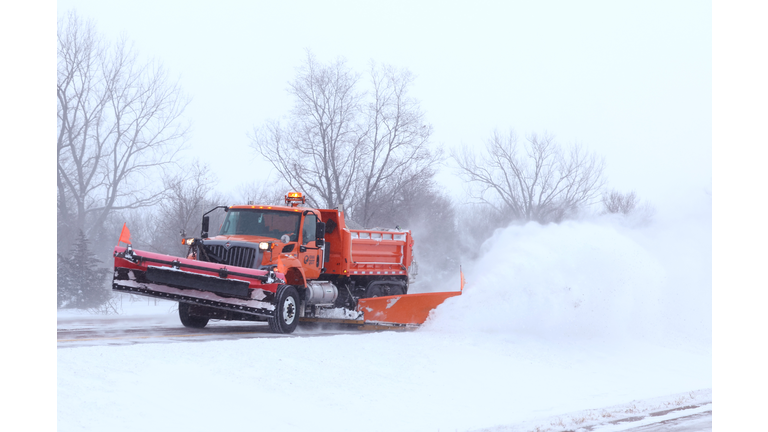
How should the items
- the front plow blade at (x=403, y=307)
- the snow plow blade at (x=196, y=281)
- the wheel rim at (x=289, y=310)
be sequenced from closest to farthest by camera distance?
the snow plow blade at (x=196, y=281) → the wheel rim at (x=289, y=310) → the front plow blade at (x=403, y=307)

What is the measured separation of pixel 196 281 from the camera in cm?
1223

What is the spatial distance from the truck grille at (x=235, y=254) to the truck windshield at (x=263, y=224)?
102 cm

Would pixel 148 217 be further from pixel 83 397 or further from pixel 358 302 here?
pixel 83 397

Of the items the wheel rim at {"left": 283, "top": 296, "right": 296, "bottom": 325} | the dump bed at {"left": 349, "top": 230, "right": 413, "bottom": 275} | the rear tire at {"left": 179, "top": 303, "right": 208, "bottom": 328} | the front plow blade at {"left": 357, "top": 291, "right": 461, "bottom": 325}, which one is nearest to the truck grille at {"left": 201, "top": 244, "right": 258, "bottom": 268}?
the wheel rim at {"left": 283, "top": 296, "right": 296, "bottom": 325}

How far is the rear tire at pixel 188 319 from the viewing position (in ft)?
47.7

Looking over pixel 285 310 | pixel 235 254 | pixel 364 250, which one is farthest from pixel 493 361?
pixel 364 250

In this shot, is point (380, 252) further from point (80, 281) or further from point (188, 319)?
point (80, 281)

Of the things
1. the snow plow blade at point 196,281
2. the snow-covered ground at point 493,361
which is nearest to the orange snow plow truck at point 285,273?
the snow plow blade at point 196,281

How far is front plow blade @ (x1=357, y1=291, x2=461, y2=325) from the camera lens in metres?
15.2

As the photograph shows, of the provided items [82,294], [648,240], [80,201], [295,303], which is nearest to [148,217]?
[80,201]

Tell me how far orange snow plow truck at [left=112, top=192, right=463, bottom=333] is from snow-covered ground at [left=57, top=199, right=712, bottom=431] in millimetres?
1445

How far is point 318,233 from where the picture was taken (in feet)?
48.3

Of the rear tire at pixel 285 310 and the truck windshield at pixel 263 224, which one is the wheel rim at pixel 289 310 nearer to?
the rear tire at pixel 285 310

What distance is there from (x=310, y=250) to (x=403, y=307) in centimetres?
247
